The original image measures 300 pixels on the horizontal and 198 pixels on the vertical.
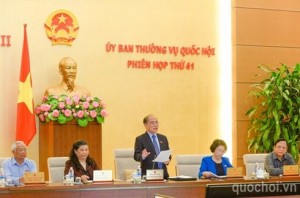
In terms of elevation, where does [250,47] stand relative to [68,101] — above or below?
above

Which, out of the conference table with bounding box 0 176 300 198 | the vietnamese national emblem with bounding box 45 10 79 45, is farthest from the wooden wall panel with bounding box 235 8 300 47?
the conference table with bounding box 0 176 300 198

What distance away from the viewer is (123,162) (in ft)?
24.8

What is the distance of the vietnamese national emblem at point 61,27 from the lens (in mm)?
9250

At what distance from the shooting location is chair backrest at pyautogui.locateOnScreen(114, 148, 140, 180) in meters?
7.53

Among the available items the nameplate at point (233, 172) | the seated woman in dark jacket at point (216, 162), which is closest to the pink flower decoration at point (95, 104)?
the seated woman in dark jacket at point (216, 162)

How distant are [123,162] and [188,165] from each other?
756 millimetres

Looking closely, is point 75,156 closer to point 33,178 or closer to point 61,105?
point 33,178

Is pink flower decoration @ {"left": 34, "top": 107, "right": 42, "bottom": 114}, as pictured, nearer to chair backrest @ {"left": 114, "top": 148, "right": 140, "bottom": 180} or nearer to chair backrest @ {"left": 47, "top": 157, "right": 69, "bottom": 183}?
chair backrest @ {"left": 114, "top": 148, "right": 140, "bottom": 180}

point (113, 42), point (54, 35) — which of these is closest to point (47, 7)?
point (54, 35)

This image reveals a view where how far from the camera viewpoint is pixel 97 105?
867cm

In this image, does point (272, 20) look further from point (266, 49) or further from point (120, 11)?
point (120, 11)

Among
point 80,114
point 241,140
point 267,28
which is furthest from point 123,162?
point 267,28

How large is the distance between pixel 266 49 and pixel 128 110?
7.91 feet

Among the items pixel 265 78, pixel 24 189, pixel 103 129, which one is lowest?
pixel 24 189
